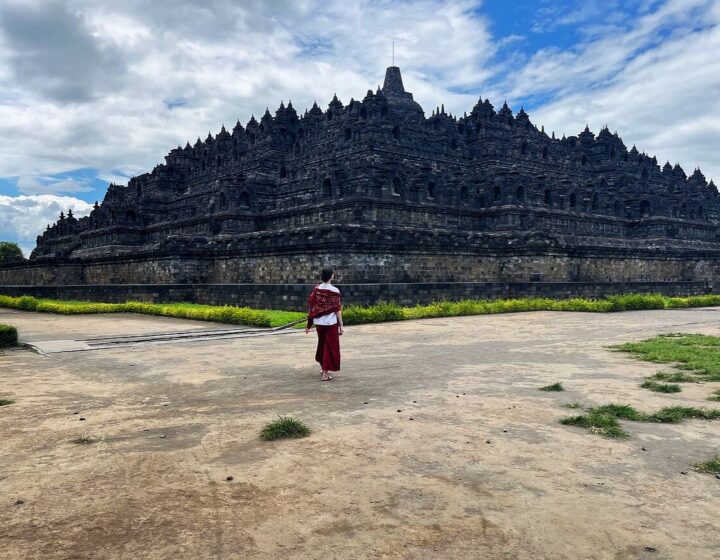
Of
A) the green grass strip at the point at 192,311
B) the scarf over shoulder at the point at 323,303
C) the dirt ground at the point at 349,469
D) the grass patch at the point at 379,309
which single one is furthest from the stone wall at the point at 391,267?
the dirt ground at the point at 349,469

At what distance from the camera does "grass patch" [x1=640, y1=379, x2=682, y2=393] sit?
7301 millimetres

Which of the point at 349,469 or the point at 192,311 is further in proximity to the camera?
the point at 192,311

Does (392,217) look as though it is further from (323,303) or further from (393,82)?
(323,303)

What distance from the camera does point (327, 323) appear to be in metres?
8.48

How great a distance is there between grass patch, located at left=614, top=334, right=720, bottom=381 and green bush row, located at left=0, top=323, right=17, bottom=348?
515 inches

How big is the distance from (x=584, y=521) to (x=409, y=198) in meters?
28.2

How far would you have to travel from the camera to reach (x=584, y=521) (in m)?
3.58

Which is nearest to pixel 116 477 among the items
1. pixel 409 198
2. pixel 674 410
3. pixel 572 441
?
pixel 572 441

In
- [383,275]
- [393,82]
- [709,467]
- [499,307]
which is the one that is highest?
[393,82]

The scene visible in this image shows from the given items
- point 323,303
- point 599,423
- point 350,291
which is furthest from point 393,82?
point 599,423

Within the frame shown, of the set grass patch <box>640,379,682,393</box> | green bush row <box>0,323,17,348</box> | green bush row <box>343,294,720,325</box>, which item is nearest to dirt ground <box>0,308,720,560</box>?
grass patch <box>640,379,682,393</box>

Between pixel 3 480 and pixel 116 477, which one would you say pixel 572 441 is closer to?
pixel 116 477

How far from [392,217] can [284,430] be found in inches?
972

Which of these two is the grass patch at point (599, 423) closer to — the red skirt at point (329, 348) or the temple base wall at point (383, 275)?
the red skirt at point (329, 348)
